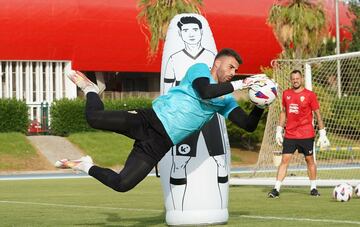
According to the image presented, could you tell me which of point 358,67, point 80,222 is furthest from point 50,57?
point 80,222

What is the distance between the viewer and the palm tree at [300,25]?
149 ft

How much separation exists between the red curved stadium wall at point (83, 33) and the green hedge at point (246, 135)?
386 inches

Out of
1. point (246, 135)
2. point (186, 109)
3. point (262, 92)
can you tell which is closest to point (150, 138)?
point (186, 109)

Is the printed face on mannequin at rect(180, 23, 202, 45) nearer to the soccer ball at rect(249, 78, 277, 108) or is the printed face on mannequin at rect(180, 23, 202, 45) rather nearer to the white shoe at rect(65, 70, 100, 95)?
the white shoe at rect(65, 70, 100, 95)

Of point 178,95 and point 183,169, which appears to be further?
point 183,169

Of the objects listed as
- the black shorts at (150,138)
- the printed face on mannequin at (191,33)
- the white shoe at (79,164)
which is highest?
the printed face on mannequin at (191,33)

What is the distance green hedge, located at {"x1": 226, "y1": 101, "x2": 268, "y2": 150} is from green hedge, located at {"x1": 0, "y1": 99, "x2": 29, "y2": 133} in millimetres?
10338

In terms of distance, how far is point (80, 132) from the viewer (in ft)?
157

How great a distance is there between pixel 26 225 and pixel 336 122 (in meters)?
16.9

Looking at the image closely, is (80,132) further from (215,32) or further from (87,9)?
(215,32)

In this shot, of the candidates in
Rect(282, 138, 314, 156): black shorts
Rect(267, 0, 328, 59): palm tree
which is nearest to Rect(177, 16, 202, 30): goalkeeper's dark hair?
Rect(282, 138, 314, 156): black shorts

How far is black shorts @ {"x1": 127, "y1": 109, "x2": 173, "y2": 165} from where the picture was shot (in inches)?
402

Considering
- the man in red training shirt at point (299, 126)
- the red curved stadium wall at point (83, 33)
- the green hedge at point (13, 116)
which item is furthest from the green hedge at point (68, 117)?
the man in red training shirt at point (299, 126)

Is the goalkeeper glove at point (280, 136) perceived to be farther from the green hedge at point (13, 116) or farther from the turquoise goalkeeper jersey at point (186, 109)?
the green hedge at point (13, 116)
